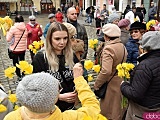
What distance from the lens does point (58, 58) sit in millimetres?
2717

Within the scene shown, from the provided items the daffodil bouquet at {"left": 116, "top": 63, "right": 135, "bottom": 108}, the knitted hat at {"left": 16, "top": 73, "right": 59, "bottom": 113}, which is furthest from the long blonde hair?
the knitted hat at {"left": 16, "top": 73, "right": 59, "bottom": 113}

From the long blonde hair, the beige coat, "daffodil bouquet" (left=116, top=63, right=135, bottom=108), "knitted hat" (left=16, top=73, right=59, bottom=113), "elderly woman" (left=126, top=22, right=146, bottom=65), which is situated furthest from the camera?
"elderly woman" (left=126, top=22, right=146, bottom=65)

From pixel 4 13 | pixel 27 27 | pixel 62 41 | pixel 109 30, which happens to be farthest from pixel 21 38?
pixel 4 13

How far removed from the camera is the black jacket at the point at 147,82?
250cm

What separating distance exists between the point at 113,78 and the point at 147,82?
42.0 inches

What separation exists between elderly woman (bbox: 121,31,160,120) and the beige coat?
68cm

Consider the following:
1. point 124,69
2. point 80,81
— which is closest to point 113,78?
point 124,69

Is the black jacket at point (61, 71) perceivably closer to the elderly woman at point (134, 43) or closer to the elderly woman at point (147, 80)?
the elderly woman at point (147, 80)

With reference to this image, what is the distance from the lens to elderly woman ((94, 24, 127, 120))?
339 centimetres

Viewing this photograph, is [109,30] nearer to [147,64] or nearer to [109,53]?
[109,53]

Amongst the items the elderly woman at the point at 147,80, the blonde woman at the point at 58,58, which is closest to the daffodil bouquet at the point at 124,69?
the elderly woman at the point at 147,80

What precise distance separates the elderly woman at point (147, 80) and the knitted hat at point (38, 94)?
1291 millimetres

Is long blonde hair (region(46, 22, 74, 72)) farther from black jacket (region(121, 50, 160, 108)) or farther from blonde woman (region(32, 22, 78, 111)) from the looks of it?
black jacket (region(121, 50, 160, 108))

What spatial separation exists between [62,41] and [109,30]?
3.68 feet
